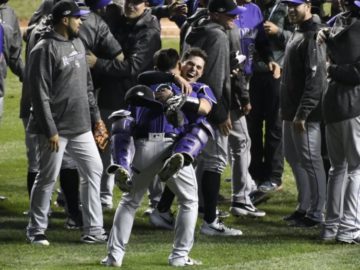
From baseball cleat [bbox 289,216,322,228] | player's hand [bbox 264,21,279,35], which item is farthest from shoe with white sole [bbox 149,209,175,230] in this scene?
player's hand [bbox 264,21,279,35]

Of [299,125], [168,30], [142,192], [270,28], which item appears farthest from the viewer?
[168,30]

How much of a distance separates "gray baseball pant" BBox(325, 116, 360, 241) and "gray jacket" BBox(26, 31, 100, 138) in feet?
6.41

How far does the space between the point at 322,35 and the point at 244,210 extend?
6.81 feet

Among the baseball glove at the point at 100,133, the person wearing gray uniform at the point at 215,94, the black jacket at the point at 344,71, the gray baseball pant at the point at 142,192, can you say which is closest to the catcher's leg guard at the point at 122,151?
the gray baseball pant at the point at 142,192

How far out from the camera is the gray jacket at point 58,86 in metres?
9.26

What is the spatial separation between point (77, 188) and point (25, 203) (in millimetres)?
1354

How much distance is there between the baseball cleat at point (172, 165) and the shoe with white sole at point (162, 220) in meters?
2.22

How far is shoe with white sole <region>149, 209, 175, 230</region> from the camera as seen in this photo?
1037cm

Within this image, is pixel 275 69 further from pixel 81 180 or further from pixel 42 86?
pixel 42 86

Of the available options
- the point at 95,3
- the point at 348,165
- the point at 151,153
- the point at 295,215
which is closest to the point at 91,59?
the point at 95,3

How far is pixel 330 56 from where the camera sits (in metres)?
9.72

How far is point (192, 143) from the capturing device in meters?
8.34

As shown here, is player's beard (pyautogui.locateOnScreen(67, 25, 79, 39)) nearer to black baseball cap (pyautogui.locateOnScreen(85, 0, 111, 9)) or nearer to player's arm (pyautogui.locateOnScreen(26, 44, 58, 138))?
player's arm (pyautogui.locateOnScreen(26, 44, 58, 138))

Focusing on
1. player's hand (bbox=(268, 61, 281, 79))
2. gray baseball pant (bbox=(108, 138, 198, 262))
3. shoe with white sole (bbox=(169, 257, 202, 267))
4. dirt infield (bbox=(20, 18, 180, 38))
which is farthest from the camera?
dirt infield (bbox=(20, 18, 180, 38))
